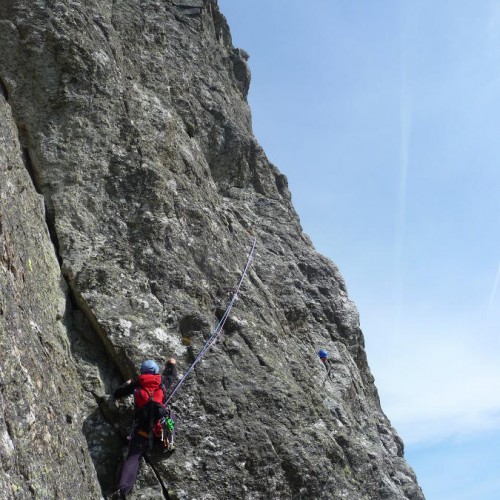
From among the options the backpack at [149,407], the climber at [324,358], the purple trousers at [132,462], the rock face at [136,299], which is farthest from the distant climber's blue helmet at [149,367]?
the climber at [324,358]

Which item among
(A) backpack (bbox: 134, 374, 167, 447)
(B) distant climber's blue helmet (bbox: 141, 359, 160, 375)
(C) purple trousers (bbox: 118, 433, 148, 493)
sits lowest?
(C) purple trousers (bbox: 118, 433, 148, 493)

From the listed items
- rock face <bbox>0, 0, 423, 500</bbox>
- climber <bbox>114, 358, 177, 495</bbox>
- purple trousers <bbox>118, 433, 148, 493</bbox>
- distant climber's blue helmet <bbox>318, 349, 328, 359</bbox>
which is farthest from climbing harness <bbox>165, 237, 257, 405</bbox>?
distant climber's blue helmet <bbox>318, 349, 328, 359</bbox>

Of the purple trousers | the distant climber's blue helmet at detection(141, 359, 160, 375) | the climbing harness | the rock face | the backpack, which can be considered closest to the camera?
the rock face

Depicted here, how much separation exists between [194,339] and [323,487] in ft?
10.8

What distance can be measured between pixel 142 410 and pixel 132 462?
760 millimetres

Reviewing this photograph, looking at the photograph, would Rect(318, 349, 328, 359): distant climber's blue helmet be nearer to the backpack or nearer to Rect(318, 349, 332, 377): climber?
Rect(318, 349, 332, 377): climber

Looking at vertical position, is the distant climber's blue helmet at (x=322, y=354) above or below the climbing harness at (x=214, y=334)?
above

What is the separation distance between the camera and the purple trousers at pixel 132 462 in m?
8.37

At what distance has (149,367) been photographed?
9352 mm

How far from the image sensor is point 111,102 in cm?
1306

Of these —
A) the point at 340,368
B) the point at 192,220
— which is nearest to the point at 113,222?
the point at 192,220

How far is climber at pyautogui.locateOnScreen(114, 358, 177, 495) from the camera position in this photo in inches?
334

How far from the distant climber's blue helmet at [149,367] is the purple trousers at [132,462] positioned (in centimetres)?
99

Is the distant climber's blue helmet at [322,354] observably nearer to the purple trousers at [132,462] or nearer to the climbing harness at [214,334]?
the climbing harness at [214,334]
